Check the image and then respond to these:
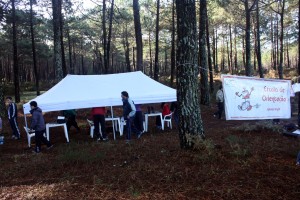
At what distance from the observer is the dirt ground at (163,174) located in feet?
15.2

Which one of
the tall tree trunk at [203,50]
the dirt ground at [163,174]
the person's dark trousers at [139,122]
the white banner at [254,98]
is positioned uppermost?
the tall tree trunk at [203,50]

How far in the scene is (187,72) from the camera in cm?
650

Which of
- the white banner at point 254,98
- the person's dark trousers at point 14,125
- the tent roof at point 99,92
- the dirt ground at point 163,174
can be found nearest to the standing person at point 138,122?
the tent roof at point 99,92

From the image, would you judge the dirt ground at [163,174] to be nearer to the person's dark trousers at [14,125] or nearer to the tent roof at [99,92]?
the tent roof at [99,92]

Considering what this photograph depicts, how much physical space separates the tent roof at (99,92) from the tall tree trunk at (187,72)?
4.96 m

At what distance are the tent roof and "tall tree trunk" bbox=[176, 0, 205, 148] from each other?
4965 mm

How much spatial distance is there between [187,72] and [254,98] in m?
3.45

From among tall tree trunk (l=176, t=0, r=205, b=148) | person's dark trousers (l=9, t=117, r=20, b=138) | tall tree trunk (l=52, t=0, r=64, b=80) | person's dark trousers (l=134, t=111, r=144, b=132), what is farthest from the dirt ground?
tall tree trunk (l=52, t=0, r=64, b=80)

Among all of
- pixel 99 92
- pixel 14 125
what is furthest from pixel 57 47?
pixel 99 92

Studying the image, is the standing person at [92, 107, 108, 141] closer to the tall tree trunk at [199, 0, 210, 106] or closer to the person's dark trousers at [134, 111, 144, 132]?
the person's dark trousers at [134, 111, 144, 132]

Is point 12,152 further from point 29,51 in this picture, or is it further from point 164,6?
point 29,51

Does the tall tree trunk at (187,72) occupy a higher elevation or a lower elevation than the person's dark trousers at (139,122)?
higher

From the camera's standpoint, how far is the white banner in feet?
28.0

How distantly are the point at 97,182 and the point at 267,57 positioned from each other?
90214 millimetres
